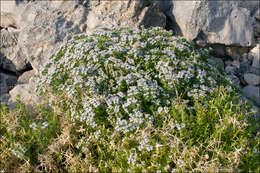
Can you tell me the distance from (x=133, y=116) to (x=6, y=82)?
361cm

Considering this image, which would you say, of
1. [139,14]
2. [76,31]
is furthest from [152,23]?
[76,31]

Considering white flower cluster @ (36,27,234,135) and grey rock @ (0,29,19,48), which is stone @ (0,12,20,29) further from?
white flower cluster @ (36,27,234,135)

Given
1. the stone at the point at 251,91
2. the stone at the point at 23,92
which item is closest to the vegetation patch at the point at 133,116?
the stone at the point at 23,92

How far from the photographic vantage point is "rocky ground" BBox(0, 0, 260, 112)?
5.91 meters

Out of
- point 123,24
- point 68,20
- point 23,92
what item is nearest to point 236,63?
point 123,24

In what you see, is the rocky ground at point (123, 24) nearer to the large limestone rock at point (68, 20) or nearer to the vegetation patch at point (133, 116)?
the large limestone rock at point (68, 20)

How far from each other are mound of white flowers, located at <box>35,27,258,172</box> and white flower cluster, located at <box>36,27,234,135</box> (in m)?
0.01

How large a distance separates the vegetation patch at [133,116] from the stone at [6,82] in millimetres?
1587

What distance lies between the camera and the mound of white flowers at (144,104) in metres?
3.36

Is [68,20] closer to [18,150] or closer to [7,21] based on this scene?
[7,21]

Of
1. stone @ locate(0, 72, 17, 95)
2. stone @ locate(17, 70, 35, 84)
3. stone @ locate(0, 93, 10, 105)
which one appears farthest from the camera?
stone @ locate(17, 70, 35, 84)

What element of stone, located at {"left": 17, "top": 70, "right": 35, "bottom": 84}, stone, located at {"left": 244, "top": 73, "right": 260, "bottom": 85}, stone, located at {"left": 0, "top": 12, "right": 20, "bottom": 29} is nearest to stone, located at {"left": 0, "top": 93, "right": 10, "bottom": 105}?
stone, located at {"left": 17, "top": 70, "right": 35, "bottom": 84}

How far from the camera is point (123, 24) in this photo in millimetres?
5879

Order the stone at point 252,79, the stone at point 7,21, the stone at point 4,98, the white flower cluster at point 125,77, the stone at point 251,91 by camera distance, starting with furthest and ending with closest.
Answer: the stone at point 7,21 < the stone at point 252,79 < the stone at point 251,91 < the stone at point 4,98 < the white flower cluster at point 125,77
